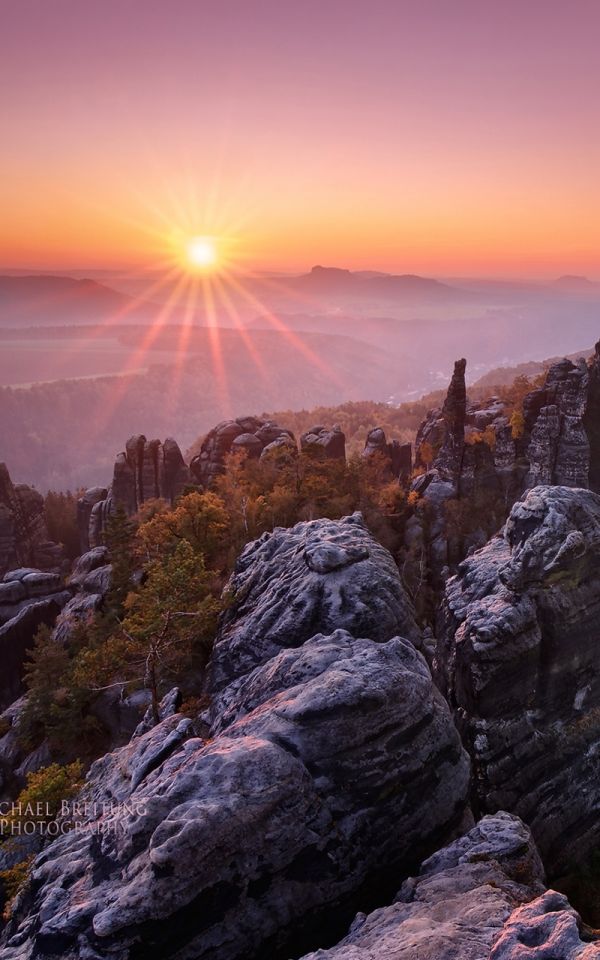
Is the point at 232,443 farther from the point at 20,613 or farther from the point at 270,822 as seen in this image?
the point at 270,822

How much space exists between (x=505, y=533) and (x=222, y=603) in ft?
51.3

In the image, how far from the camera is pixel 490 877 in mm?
14617

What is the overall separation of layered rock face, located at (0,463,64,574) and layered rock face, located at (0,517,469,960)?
74995 millimetres

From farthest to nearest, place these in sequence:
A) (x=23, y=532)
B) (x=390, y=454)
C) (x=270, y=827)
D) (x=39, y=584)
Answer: (x=23, y=532) < (x=390, y=454) < (x=39, y=584) < (x=270, y=827)

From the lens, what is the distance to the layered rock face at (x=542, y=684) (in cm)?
2406

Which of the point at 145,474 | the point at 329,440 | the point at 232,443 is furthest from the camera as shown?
the point at 145,474

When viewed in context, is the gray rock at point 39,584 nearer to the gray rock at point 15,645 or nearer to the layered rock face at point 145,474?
the gray rock at point 15,645

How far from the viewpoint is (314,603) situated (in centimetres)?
2464

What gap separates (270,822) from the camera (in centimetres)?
1472

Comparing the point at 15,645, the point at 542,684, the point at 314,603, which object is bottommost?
the point at 15,645

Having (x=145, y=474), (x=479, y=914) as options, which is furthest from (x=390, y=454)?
(x=479, y=914)

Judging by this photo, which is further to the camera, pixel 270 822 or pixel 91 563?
pixel 91 563
